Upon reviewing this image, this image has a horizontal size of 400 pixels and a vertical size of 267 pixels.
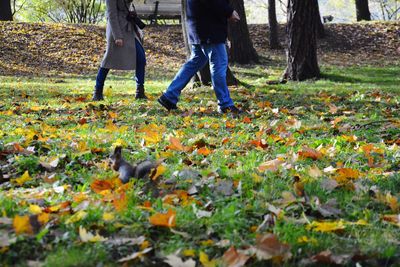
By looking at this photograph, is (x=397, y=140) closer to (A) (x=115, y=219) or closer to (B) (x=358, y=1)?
(A) (x=115, y=219)

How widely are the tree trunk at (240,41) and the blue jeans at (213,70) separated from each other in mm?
8595

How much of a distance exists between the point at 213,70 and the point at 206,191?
11.3 feet

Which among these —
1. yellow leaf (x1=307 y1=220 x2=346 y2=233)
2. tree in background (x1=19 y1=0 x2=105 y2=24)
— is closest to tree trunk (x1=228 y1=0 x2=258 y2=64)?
yellow leaf (x1=307 y1=220 x2=346 y2=233)

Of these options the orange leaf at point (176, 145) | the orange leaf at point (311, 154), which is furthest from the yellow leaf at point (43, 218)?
the orange leaf at point (311, 154)

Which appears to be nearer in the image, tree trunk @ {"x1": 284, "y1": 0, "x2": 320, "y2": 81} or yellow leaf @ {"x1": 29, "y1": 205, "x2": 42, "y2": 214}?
yellow leaf @ {"x1": 29, "y1": 205, "x2": 42, "y2": 214}

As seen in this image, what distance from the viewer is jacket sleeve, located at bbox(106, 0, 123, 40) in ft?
23.8

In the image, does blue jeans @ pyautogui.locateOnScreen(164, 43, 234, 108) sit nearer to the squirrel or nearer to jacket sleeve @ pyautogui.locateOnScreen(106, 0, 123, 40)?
jacket sleeve @ pyautogui.locateOnScreen(106, 0, 123, 40)

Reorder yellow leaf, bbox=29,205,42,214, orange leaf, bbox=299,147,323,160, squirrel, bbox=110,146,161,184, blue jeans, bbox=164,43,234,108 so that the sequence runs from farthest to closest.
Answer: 1. blue jeans, bbox=164,43,234,108
2. orange leaf, bbox=299,147,323,160
3. squirrel, bbox=110,146,161,184
4. yellow leaf, bbox=29,205,42,214

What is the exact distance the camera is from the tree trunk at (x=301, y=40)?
386 inches

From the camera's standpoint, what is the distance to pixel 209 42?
6.00 metres

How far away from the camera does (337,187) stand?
3096 millimetres

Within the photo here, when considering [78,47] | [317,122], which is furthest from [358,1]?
[317,122]

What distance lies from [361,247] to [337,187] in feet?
2.70

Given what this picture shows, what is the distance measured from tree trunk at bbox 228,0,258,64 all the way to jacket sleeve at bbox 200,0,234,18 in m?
8.79
